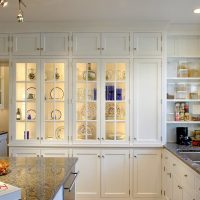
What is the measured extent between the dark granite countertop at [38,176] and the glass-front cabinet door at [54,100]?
1099 mm

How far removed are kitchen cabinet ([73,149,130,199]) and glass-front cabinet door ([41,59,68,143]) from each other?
1.33ft

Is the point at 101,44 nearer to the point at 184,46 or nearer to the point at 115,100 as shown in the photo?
the point at 115,100

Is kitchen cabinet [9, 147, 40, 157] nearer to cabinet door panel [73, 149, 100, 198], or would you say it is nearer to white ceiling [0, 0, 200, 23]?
cabinet door panel [73, 149, 100, 198]

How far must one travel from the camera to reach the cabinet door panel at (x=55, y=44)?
4.02 meters

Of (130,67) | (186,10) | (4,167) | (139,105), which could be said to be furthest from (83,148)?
(186,10)

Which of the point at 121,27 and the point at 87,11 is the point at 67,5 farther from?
the point at 121,27

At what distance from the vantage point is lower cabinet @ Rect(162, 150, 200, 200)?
2688 millimetres

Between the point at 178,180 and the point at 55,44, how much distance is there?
7.99ft

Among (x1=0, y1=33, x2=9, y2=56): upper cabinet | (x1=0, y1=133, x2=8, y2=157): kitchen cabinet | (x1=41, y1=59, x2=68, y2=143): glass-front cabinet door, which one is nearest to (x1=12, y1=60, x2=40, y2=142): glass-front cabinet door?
(x1=41, y1=59, x2=68, y2=143): glass-front cabinet door

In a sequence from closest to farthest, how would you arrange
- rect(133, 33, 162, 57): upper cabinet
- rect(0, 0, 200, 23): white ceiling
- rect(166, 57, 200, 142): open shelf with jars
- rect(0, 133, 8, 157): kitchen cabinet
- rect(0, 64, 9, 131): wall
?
rect(0, 0, 200, 23): white ceiling → rect(133, 33, 162, 57): upper cabinet → rect(166, 57, 200, 142): open shelf with jars → rect(0, 133, 8, 157): kitchen cabinet → rect(0, 64, 9, 131): wall

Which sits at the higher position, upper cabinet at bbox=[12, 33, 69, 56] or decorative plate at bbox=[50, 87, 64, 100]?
upper cabinet at bbox=[12, 33, 69, 56]

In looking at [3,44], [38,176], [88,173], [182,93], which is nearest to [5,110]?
[3,44]

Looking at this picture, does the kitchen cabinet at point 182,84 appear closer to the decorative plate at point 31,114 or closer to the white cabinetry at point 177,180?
the white cabinetry at point 177,180

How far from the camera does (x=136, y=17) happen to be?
12.5 ft
